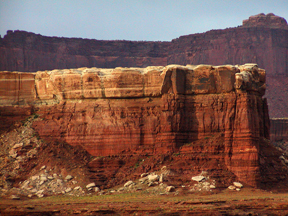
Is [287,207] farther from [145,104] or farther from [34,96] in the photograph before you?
[34,96]

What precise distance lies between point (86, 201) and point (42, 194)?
419cm

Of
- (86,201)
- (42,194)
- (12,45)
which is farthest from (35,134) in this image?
(12,45)

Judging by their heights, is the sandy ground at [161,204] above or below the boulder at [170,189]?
below

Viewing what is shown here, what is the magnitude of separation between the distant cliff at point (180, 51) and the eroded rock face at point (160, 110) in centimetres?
7507

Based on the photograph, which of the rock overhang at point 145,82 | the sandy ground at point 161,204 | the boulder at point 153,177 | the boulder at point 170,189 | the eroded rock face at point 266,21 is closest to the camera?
the sandy ground at point 161,204

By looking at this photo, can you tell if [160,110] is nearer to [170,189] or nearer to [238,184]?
[170,189]

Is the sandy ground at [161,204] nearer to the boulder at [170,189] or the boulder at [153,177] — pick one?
the boulder at [170,189]

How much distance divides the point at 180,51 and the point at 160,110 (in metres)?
93.4

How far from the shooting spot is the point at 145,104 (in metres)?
43.9

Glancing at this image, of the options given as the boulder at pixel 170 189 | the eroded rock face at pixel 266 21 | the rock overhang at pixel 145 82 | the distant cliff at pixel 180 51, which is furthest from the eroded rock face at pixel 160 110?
the eroded rock face at pixel 266 21

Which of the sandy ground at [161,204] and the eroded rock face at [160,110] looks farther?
the eroded rock face at [160,110]

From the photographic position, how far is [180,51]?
13575 cm

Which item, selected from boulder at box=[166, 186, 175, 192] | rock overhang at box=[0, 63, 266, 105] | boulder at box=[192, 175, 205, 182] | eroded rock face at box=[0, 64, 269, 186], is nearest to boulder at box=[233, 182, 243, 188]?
eroded rock face at box=[0, 64, 269, 186]

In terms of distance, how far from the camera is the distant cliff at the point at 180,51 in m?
122
